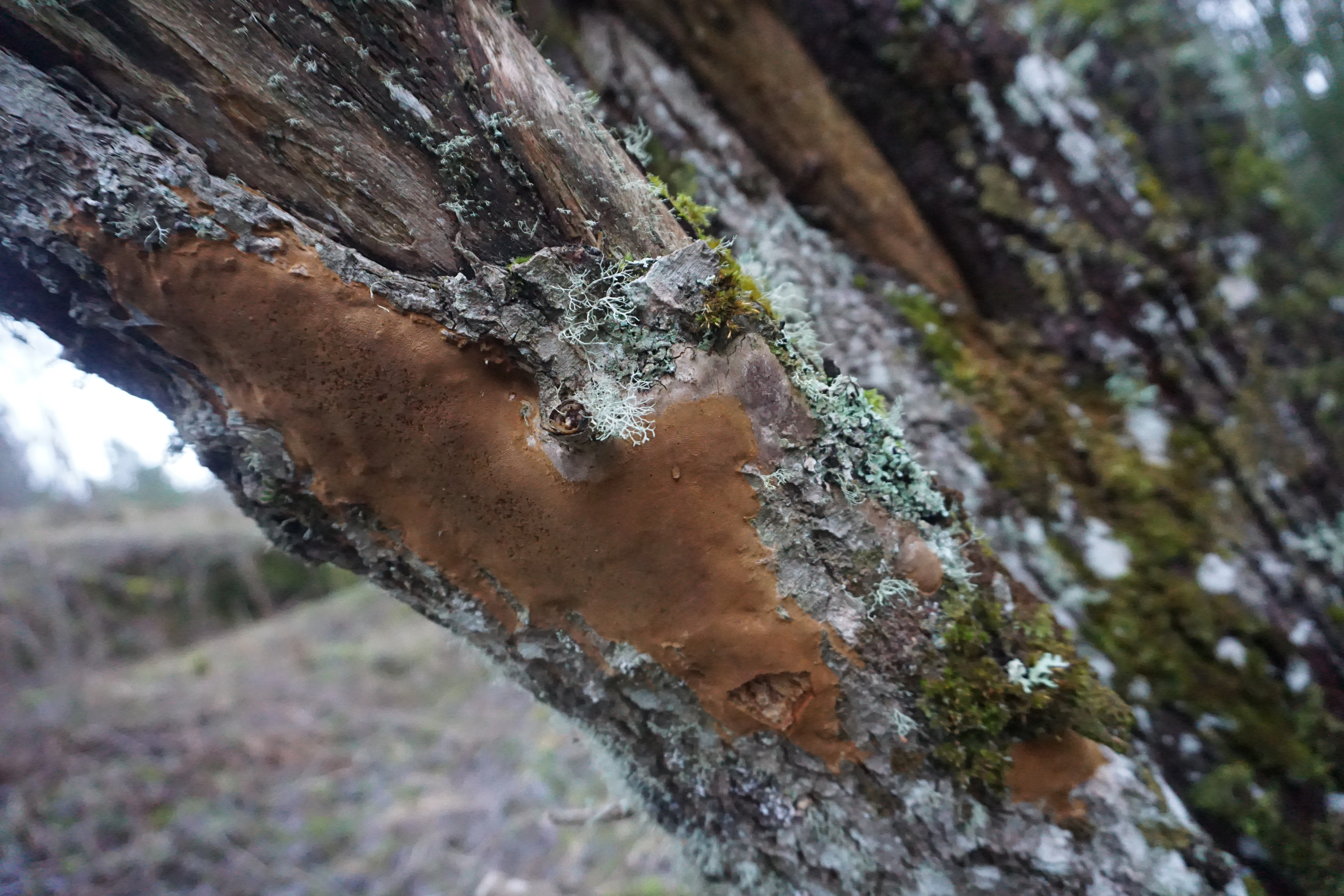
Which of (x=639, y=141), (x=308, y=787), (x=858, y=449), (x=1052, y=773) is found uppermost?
(x=639, y=141)

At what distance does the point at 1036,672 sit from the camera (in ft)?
3.87

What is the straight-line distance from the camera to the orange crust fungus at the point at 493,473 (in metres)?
1.01

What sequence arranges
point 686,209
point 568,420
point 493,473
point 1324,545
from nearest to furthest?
point 568,420 → point 493,473 → point 686,209 → point 1324,545

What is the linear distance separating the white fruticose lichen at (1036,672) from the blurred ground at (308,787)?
1976 millimetres

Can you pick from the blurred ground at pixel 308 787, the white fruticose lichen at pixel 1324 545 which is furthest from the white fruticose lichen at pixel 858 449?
the blurred ground at pixel 308 787

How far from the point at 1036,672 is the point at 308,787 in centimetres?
544

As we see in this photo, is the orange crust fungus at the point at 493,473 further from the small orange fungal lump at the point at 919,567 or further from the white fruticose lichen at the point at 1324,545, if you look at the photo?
the white fruticose lichen at the point at 1324,545

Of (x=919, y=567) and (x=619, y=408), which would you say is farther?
(x=919, y=567)

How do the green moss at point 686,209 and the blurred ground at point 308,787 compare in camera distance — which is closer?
the green moss at point 686,209

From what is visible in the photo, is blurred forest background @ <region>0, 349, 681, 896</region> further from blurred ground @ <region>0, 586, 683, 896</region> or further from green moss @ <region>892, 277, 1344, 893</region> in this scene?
green moss @ <region>892, 277, 1344, 893</region>

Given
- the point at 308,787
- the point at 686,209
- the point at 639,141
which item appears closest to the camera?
the point at 686,209

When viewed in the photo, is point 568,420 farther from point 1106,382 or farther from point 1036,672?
point 1106,382

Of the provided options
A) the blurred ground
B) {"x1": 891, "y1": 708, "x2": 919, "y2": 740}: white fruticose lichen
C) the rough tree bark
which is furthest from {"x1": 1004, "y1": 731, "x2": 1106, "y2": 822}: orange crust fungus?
the blurred ground

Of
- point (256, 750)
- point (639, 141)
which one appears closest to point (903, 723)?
point (639, 141)
